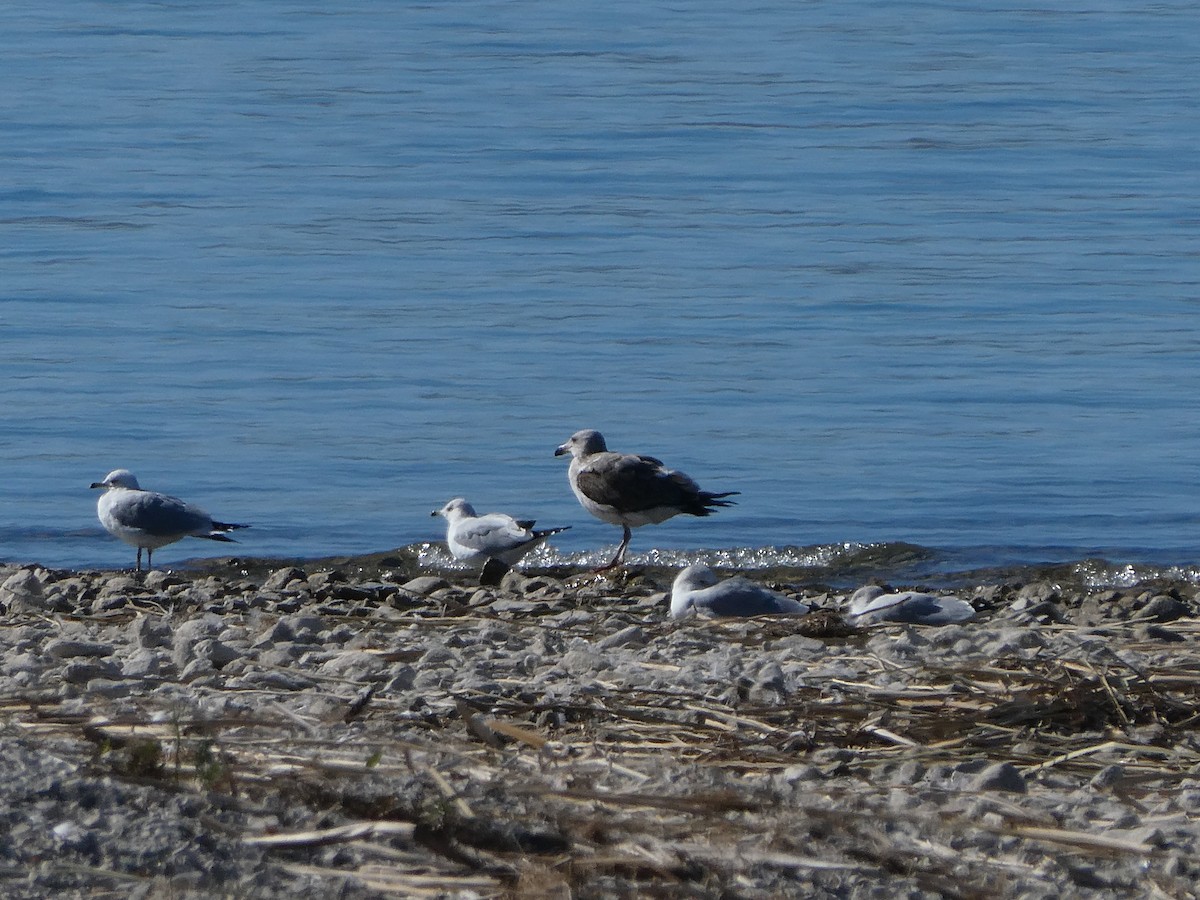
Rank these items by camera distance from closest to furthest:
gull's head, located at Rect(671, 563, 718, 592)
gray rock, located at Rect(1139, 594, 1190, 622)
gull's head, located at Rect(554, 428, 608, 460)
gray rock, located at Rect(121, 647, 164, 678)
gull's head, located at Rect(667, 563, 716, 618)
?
gray rock, located at Rect(121, 647, 164, 678), gull's head, located at Rect(667, 563, 716, 618), gray rock, located at Rect(1139, 594, 1190, 622), gull's head, located at Rect(671, 563, 718, 592), gull's head, located at Rect(554, 428, 608, 460)

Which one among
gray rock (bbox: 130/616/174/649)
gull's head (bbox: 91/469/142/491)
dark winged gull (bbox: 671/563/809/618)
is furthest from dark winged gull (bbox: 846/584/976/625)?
gull's head (bbox: 91/469/142/491)

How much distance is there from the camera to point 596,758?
5.09 m

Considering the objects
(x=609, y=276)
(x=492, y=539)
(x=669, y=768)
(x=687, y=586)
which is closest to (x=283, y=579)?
(x=492, y=539)

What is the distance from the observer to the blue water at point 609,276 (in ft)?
46.4

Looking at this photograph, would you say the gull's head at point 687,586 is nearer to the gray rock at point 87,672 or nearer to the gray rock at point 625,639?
the gray rock at point 625,639

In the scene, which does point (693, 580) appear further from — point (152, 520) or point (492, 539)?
point (152, 520)

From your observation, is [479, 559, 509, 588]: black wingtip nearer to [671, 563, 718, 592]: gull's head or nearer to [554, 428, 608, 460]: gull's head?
[554, 428, 608, 460]: gull's head

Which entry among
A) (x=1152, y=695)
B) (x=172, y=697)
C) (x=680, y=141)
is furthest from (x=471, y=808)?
(x=680, y=141)

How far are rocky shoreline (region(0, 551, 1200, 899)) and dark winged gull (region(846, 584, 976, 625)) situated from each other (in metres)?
0.32

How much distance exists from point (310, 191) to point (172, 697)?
69.3 ft

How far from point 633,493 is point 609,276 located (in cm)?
963

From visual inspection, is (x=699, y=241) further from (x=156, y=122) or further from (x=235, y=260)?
(x=156, y=122)

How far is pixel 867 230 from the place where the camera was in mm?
23453

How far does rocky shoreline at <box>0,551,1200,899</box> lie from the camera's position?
409 cm
